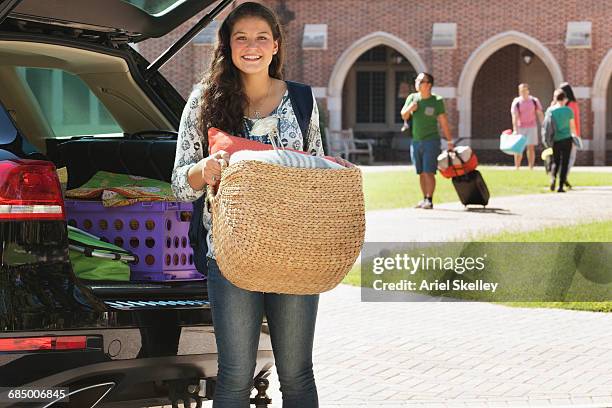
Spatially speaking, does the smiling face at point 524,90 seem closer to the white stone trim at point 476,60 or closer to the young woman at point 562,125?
the young woman at point 562,125

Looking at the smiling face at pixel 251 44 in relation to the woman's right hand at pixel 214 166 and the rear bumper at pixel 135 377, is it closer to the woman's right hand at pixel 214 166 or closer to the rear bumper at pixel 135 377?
the woman's right hand at pixel 214 166

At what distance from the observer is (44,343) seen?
383cm

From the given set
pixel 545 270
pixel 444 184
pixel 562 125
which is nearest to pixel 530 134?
pixel 444 184

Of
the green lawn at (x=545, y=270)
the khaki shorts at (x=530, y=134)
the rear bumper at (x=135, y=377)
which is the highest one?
the rear bumper at (x=135, y=377)

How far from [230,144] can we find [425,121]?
13279mm

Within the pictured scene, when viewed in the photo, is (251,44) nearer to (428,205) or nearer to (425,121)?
(425,121)

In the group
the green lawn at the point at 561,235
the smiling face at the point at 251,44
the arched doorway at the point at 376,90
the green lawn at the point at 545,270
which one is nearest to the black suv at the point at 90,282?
the smiling face at the point at 251,44

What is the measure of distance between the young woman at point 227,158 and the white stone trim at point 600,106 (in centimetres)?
3398

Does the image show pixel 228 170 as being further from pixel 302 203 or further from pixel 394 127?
pixel 394 127

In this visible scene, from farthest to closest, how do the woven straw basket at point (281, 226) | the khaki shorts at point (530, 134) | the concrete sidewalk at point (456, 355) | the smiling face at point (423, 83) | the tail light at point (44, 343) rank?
1. the khaki shorts at point (530, 134)
2. the smiling face at point (423, 83)
3. the concrete sidewalk at point (456, 355)
4. the tail light at point (44, 343)
5. the woven straw basket at point (281, 226)

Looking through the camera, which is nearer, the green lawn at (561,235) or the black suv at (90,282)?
the black suv at (90,282)

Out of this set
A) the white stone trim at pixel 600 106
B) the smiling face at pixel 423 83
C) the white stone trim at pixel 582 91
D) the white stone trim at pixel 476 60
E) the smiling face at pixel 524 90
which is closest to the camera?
the smiling face at pixel 423 83

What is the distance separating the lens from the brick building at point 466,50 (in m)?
37.6

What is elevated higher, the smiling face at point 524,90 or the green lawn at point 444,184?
the smiling face at point 524,90
